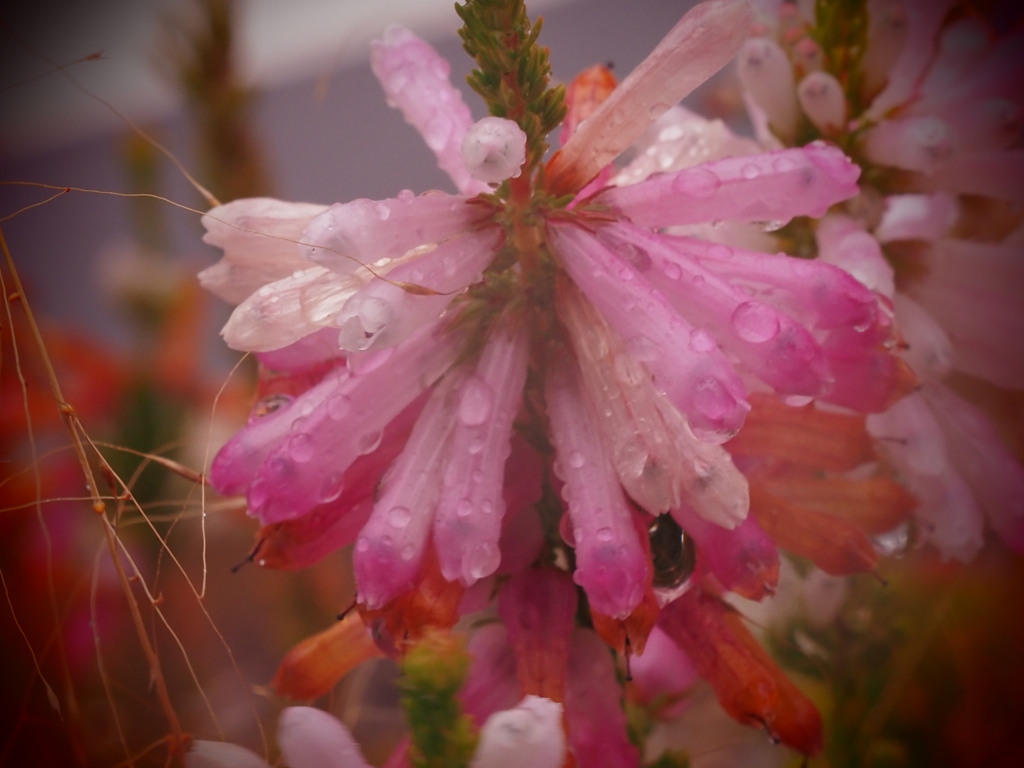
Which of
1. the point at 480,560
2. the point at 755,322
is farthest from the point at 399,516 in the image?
the point at 755,322

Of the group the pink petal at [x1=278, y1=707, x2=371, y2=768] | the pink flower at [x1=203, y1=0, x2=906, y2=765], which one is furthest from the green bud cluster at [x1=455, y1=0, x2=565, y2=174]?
the pink petal at [x1=278, y1=707, x2=371, y2=768]

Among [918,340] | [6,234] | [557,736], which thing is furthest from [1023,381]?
[6,234]

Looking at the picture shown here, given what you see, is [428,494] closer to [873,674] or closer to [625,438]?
[625,438]

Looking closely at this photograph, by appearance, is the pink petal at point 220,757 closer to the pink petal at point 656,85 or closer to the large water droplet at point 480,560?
the large water droplet at point 480,560

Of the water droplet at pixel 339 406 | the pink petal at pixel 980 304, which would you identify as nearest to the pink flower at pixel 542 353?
the water droplet at pixel 339 406

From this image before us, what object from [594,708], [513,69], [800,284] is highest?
[513,69]

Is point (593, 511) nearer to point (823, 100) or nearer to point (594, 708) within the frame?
point (594, 708)
